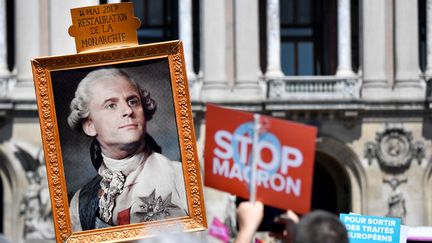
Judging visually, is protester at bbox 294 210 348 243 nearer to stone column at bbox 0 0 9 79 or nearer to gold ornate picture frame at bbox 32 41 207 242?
gold ornate picture frame at bbox 32 41 207 242

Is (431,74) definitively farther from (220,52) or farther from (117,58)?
(117,58)

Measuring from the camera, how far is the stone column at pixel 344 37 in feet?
146

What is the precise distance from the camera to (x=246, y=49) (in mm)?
44844

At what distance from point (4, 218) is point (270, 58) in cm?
877

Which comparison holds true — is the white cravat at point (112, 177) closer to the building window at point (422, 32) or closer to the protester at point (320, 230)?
the protester at point (320, 230)

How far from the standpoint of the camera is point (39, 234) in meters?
42.2

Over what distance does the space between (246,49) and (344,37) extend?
280 centimetres

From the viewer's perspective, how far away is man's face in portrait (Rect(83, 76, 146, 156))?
694 inches

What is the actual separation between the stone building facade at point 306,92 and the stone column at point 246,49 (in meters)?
0.03

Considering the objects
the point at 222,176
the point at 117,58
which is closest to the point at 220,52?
the point at 117,58

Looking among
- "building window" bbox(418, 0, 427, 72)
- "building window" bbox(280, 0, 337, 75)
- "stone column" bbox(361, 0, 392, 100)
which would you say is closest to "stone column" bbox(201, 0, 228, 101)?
"building window" bbox(280, 0, 337, 75)

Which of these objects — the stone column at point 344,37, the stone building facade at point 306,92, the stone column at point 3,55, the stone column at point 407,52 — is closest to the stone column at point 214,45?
the stone building facade at point 306,92

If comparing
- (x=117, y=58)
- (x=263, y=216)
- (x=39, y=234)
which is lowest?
(x=39, y=234)

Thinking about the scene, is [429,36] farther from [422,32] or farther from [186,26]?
[186,26]
